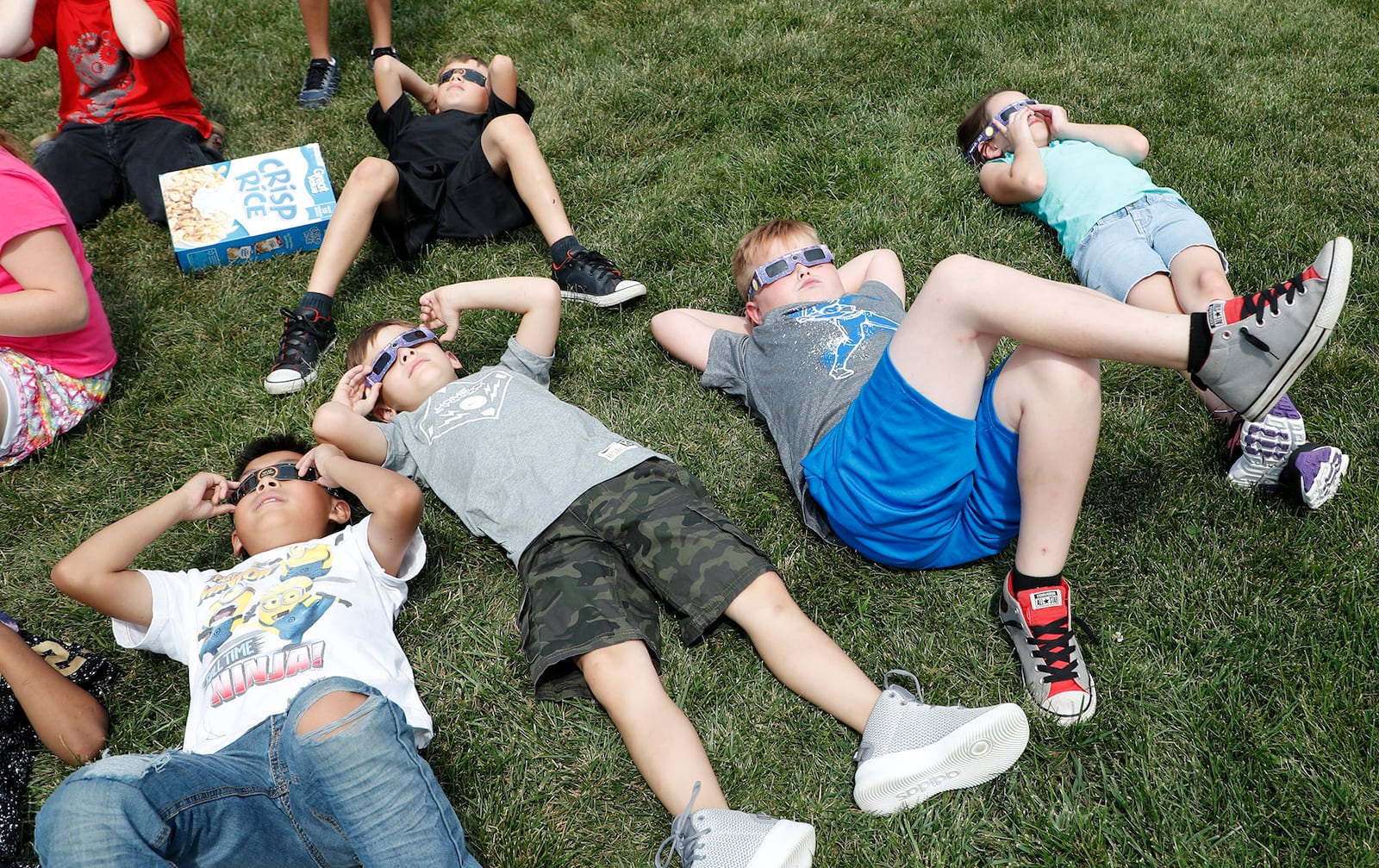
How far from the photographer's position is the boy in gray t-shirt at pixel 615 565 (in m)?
2.38

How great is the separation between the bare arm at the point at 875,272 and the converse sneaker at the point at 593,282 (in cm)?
95

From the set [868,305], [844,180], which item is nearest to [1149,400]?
[868,305]

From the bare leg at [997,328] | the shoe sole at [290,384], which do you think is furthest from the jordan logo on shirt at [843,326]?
the shoe sole at [290,384]

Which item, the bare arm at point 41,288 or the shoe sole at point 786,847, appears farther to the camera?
the bare arm at point 41,288

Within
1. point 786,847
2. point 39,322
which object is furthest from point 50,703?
point 786,847

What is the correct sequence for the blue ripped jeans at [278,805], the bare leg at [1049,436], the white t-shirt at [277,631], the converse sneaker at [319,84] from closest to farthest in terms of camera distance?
the blue ripped jeans at [278,805] < the bare leg at [1049,436] < the white t-shirt at [277,631] < the converse sneaker at [319,84]

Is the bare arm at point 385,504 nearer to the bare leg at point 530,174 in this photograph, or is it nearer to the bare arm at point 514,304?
the bare arm at point 514,304

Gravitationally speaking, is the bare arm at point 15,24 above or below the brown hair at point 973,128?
above

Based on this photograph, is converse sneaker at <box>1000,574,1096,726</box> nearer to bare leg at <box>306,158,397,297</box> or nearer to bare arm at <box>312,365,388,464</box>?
bare arm at <box>312,365,388,464</box>

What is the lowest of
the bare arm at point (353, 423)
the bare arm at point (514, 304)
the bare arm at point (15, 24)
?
the bare arm at point (353, 423)

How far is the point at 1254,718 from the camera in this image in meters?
2.42

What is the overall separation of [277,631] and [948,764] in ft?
6.25

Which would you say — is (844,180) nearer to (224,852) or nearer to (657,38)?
(657,38)

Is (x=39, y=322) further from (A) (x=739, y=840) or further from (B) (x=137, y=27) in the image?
(A) (x=739, y=840)
